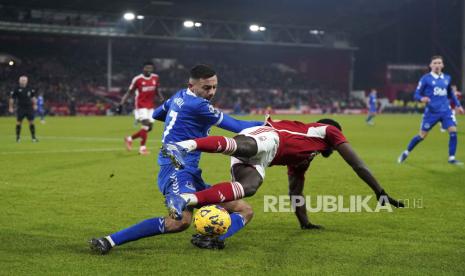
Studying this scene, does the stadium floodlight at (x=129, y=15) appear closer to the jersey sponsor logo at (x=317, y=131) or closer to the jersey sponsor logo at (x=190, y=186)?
the jersey sponsor logo at (x=317, y=131)

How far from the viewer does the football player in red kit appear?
18.5 ft

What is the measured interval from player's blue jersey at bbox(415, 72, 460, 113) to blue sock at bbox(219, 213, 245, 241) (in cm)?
937

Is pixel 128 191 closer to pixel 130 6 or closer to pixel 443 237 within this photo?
pixel 443 237

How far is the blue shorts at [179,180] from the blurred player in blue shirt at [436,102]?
31.2 feet

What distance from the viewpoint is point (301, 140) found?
6.48 m

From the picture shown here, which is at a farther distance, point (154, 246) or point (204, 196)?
point (154, 246)

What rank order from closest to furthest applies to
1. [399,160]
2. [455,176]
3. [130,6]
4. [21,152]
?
[455,176]
[399,160]
[21,152]
[130,6]

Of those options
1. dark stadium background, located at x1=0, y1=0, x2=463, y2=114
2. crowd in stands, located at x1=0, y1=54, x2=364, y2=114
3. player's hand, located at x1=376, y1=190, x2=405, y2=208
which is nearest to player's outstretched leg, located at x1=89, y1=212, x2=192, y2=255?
player's hand, located at x1=376, y1=190, x2=405, y2=208

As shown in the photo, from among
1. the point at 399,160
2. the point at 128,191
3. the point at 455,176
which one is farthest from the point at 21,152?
the point at 455,176

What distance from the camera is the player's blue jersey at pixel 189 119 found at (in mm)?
6191

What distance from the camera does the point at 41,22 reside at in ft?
156

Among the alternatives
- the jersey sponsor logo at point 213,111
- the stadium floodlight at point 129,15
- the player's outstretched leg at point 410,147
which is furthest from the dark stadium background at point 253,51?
the jersey sponsor logo at point 213,111

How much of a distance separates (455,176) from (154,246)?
8.08 meters

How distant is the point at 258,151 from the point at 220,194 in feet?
1.91
